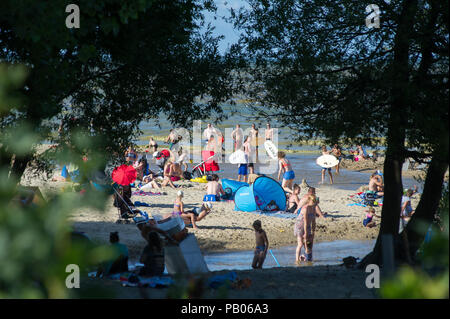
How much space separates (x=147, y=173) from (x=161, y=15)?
13.9m

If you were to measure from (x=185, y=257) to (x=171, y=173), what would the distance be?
1261 cm

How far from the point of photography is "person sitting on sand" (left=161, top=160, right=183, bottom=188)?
20.1 m

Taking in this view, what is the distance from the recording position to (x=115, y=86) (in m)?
8.95

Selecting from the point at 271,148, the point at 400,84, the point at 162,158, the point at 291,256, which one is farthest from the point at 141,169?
the point at 400,84

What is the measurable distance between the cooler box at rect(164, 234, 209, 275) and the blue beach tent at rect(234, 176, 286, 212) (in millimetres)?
7736

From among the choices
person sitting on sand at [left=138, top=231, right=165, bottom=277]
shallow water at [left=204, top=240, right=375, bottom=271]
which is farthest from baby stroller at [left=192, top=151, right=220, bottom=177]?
person sitting on sand at [left=138, top=231, right=165, bottom=277]

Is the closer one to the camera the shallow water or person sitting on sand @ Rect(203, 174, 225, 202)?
the shallow water

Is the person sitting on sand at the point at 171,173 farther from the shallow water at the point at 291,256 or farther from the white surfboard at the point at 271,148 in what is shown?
the shallow water at the point at 291,256

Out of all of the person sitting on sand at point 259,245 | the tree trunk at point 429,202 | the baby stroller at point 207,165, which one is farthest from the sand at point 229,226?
the tree trunk at point 429,202

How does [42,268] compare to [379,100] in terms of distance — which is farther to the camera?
[379,100]

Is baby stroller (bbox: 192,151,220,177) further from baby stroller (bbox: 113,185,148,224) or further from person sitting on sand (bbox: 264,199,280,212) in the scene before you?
baby stroller (bbox: 113,185,148,224)

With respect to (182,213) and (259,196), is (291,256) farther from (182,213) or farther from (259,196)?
(259,196)
